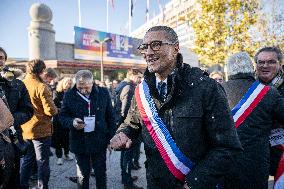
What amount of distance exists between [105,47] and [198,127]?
1110 inches

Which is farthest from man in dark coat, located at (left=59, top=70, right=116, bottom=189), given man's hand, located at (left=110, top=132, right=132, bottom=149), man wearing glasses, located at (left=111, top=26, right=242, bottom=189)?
man wearing glasses, located at (left=111, top=26, right=242, bottom=189)

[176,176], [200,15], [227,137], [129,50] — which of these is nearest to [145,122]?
[176,176]

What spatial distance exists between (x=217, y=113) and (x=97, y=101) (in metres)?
2.66

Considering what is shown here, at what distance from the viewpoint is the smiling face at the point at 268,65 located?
11.9 feet

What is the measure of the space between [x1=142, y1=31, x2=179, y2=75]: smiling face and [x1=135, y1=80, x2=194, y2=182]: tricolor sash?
229 mm

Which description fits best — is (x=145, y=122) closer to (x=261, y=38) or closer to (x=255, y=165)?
(x=255, y=165)

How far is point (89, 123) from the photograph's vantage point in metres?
4.25

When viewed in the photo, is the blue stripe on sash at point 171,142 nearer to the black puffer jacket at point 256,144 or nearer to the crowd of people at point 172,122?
the crowd of people at point 172,122

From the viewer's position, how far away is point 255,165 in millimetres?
2809

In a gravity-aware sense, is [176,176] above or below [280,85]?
below

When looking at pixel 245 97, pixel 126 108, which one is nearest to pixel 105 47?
pixel 126 108

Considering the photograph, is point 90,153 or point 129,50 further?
point 129,50

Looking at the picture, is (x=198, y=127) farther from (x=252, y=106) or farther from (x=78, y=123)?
(x=78, y=123)

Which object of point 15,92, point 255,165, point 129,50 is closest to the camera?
point 255,165
